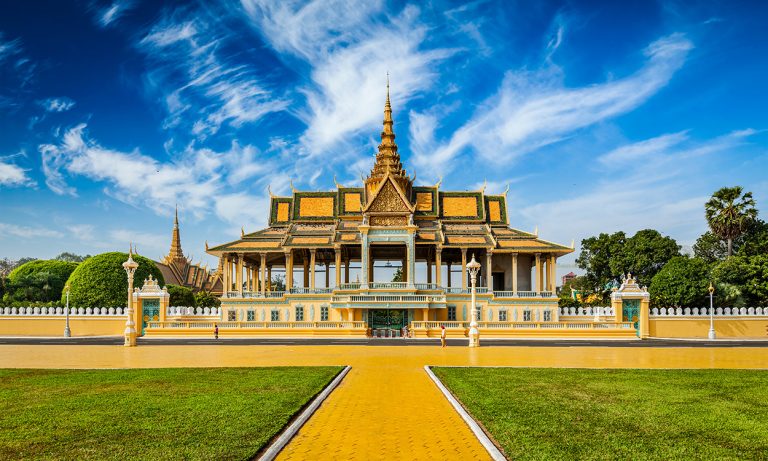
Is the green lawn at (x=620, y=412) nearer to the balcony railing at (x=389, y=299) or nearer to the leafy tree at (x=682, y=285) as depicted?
Answer: the balcony railing at (x=389, y=299)

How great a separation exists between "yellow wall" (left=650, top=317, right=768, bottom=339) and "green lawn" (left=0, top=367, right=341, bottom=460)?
113ft

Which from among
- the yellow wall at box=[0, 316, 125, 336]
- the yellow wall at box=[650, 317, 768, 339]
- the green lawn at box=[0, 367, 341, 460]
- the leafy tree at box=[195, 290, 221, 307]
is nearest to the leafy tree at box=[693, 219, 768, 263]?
the yellow wall at box=[650, 317, 768, 339]

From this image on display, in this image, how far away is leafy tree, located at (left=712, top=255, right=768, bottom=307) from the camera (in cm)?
4612

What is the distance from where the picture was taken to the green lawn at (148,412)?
874cm

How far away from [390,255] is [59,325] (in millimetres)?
29069

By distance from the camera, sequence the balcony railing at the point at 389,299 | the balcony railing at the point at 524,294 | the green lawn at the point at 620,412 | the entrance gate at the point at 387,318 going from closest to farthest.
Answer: the green lawn at the point at 620,412
the balcony railing at the point at 389,299
the entrance gate at the point at 387,318
the balcony railing at the point at 524,294

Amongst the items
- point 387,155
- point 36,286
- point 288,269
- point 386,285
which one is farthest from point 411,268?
point 36,286

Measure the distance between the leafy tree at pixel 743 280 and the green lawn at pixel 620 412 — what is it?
32.9 meters

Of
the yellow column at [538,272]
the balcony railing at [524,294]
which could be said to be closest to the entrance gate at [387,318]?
the balcony railing at [524,294]

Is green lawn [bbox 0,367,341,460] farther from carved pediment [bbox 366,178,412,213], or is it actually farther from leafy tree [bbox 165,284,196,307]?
leafy tree [bbox 165,284,196,307]

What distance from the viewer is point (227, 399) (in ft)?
41.8

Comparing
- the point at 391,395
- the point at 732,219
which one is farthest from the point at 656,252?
the point at 391,395

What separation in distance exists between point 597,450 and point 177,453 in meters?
6.06

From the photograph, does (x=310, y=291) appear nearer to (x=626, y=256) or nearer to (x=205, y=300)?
(x=205, y=300)
